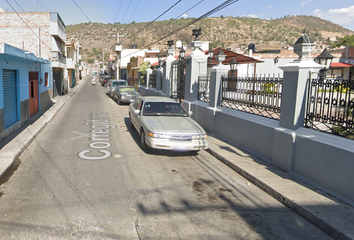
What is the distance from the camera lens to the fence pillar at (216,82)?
10.3m

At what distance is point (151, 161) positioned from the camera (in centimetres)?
778

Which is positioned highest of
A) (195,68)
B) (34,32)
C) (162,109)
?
(34,32)

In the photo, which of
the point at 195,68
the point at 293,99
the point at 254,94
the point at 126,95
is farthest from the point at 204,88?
the point at 126,95

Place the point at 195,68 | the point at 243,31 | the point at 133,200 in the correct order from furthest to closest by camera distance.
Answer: the point at 243,31 → the point at 195,68 → the point at 133,200

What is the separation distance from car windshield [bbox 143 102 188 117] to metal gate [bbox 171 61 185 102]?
5.28 meters

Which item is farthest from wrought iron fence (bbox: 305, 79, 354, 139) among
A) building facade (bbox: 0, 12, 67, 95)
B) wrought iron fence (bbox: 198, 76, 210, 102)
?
building facade (bbox: 0, 12, 67, 95)

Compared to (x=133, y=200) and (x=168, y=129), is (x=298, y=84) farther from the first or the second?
(x=133, y=200)

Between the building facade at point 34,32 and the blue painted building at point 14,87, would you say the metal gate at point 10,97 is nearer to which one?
the blue painted building at point 14,87

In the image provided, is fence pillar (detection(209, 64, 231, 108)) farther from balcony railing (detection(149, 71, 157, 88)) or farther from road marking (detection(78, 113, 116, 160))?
balcony railing (detection(149, 71, 157, 88))

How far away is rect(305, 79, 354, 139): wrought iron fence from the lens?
18.3ft

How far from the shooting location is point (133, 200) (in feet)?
17.2

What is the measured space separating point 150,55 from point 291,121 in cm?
4046

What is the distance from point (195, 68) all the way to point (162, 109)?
3578 mm

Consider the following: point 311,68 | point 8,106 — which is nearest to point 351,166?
point 311,68
